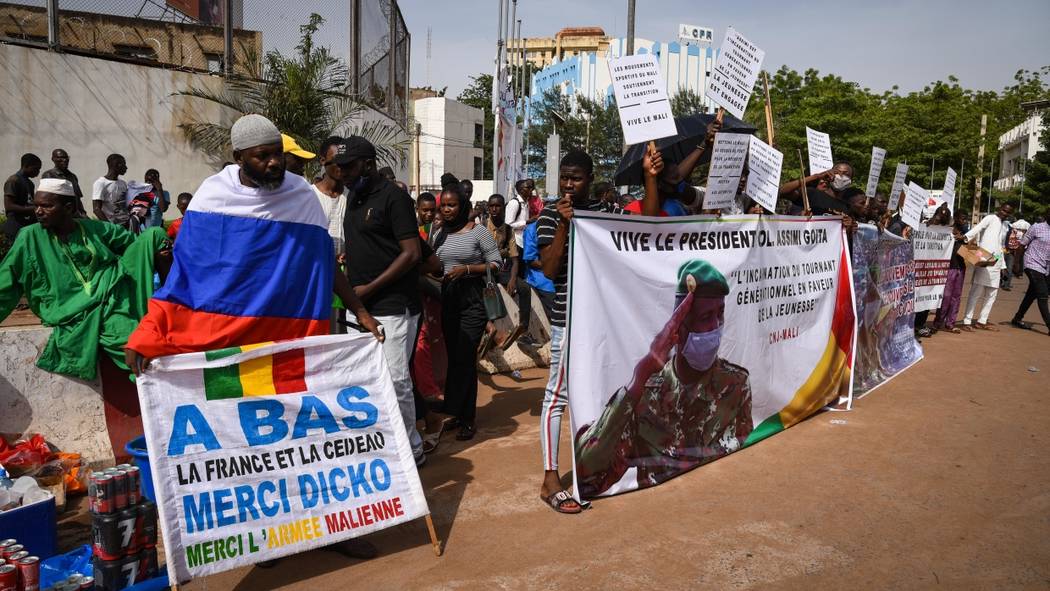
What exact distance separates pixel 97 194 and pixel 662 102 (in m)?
8.13

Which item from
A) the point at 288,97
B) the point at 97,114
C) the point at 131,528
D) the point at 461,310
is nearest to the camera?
the point at 131,528

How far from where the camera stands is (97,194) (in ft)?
33.9

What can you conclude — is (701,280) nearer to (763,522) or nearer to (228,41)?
(763,522)

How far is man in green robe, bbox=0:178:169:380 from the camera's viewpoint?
4824mm

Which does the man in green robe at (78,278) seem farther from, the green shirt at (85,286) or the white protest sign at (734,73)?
the white protest sign at (734,73)

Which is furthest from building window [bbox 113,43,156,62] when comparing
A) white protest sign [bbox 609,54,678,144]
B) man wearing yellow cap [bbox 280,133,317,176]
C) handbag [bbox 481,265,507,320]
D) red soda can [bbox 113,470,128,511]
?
red soda can [bbox 113,470,128,511]

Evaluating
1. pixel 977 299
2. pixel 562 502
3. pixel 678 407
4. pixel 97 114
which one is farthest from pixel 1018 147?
pixel 562 502

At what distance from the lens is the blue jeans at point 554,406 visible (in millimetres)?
4582

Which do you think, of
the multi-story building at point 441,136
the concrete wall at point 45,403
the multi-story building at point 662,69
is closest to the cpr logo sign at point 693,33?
the multi-story building at point 662,69

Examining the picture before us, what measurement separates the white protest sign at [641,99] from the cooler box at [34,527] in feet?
12.1

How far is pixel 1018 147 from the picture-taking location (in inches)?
2349

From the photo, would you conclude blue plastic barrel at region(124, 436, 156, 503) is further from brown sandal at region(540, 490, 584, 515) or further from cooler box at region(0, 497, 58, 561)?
brown sandal at region(540, 490, 584, 515)

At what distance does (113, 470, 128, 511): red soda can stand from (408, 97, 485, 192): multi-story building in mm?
52876

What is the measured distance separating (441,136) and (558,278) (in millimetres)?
54332
